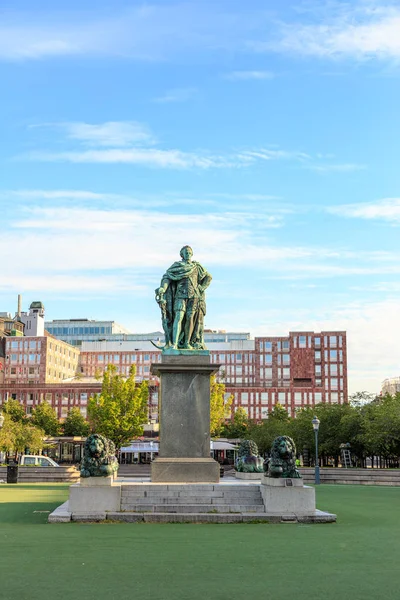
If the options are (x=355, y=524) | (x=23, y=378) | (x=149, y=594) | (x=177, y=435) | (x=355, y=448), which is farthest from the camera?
(x=23, y=378)

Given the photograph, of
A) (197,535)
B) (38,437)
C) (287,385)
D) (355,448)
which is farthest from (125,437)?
(287,385)

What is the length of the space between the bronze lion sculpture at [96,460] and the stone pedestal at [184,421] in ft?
5.89

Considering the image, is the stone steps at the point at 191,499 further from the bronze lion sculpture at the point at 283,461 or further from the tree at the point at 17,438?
the tree at the point at 17,438

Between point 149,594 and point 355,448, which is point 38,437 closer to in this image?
point 355,448

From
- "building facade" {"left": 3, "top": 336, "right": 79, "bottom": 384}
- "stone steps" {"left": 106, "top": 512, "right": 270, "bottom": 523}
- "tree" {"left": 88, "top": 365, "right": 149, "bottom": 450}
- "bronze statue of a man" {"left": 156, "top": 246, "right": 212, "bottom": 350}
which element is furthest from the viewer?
"building facade" {"left": 3, "top": 336, "right": 79, "bottom": 384}

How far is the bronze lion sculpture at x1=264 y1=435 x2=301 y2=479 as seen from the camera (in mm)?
18906

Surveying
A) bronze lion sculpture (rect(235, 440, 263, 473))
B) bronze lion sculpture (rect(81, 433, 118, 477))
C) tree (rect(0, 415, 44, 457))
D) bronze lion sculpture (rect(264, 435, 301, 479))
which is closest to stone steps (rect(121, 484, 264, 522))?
bronze lion sculpture (rect(81, 433, 118, 477))

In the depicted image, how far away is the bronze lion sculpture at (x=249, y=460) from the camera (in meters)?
25.4

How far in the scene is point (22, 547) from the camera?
13664mm

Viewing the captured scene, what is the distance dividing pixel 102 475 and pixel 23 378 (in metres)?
125

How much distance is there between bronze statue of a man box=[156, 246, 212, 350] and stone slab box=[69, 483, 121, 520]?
5.41 m

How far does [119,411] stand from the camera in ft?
251

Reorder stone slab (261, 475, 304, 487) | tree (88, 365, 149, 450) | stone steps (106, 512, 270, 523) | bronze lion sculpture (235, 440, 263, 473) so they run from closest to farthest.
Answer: stone steps (106, 512, 270, 523)
stone slab (261, 475, 304, 487)
bronze lion sculpture (235, 440, 263, 473)
tree (88, 365, 149, 450)

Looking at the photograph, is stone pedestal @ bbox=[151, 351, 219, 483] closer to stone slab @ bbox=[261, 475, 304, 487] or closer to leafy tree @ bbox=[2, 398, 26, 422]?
stone slab @ bbox=[261, 475, 304, 487]
